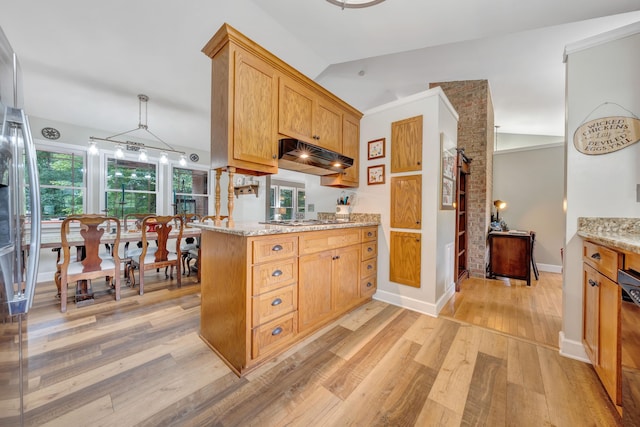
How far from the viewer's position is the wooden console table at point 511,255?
3453mm

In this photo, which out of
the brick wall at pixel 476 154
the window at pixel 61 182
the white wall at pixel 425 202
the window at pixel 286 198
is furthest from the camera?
the window at pixel 286 198

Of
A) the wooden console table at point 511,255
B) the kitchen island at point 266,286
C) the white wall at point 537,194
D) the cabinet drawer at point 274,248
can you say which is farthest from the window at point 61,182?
the white wall at point 537,194

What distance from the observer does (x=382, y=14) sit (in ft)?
6.44

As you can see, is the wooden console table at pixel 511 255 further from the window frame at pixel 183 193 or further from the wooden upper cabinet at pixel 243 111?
the window frame at pixel 183 193

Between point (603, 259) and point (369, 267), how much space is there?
181 cm

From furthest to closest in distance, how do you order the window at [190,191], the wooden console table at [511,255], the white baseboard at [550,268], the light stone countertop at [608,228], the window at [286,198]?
the window at [286,198] < the window at [190,191] < the white baseboard at [550,268] < the wooden console table at [511,255] < the light stone countertop at [608,228]

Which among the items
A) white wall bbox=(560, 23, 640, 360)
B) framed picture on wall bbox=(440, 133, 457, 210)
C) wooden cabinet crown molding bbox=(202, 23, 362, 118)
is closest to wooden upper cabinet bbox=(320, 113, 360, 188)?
wooden cabinet crown molding bbox=(202, 23, 362, 118)

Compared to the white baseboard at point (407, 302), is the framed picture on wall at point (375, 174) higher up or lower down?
higher up

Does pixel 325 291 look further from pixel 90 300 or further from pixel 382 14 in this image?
pixel 90 300

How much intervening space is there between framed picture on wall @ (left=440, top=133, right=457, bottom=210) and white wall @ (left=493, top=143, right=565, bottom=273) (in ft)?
8.75

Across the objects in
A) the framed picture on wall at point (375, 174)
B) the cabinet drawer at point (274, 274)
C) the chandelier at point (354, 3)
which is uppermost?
the chandelier at point (354, 3)

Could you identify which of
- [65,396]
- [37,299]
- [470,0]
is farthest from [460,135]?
[37,299]

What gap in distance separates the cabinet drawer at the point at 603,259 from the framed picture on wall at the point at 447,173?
1.14m

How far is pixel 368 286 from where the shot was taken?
2777mm
